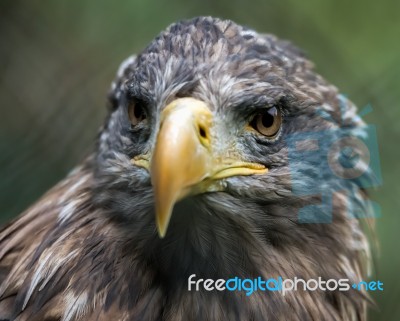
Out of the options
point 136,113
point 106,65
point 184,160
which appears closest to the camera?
point 184,160

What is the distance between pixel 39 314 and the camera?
1.62 meters

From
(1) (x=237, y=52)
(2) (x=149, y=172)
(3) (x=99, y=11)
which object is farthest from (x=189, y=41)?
(3) (x=99, y=11)

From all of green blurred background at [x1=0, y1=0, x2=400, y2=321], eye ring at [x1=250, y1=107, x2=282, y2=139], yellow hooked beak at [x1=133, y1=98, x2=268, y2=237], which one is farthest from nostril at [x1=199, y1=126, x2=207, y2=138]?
green blurred background at [x1=0, y1=0, x2=400, y2=321]

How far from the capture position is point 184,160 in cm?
141

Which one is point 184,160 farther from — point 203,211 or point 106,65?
point 106,65

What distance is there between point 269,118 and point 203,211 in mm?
239

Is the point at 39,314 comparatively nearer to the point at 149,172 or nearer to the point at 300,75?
the point at 149,172

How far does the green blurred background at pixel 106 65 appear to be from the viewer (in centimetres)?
272

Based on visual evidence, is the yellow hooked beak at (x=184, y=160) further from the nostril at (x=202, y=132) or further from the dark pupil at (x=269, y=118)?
the dark pupil at (x=269, y=118)

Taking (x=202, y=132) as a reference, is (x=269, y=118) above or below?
above

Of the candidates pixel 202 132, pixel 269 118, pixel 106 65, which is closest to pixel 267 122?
pixel 269 118

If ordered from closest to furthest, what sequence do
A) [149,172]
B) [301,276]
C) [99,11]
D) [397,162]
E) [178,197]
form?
[178,197] < [149,172] < [301,276] < [397,162] < [99,11]

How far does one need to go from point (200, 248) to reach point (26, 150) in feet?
4.77

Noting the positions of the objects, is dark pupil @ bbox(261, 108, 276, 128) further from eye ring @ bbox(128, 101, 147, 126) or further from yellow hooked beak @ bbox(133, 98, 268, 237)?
eye ring @ bbox(128, 101, 147, 126)
